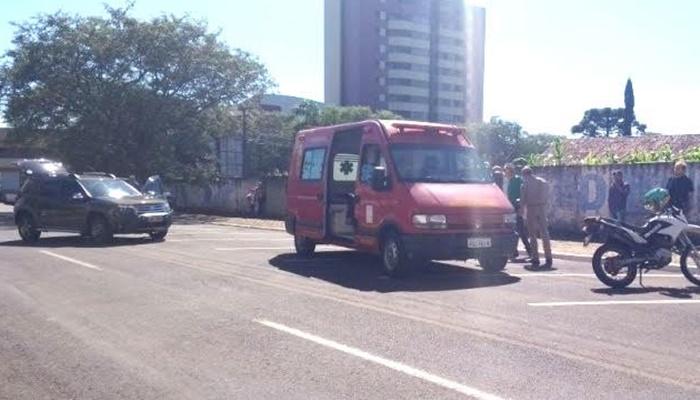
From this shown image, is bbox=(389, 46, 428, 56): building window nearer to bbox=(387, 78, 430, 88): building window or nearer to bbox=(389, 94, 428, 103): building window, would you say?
bbox=(387, 78, 430, 88): building window

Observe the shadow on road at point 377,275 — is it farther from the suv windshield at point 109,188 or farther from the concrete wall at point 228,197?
the concrete wall at point 228,197

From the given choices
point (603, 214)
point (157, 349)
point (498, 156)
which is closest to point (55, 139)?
point (603, 214)

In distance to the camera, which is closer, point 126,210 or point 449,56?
point 126,210

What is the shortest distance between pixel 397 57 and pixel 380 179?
336 ft

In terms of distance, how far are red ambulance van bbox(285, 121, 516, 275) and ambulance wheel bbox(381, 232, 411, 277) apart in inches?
0.6

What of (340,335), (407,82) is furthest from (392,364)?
(407,82)

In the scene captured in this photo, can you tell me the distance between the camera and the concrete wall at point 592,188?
58.9ft

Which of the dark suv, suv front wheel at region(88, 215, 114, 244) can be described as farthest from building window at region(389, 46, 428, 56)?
suv front wheel at region(88, 215, 114, 244)

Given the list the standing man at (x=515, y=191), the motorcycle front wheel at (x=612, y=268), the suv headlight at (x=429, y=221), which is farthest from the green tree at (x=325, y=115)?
the motorcycle front wheel at (x=612, y=268)

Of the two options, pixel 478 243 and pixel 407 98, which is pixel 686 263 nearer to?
pixel 478 243

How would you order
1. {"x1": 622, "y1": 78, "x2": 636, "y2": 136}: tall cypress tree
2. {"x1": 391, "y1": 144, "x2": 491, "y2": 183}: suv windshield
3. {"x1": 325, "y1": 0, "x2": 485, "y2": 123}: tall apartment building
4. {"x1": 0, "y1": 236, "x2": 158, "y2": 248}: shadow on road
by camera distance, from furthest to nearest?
{"x1": 325, "y1": 0, "x2": 485, "y2": 123}: tall apartment building, {"x1": 622, "y1": 78, "x2": 636, "y2": 136}: tall cypress tree, {"x1": 0, "y1": 236, "x2": 158, "y2": 248}: shadow on road, {"x1": 391, "y1": 144, "x2": 491, "y2": 183}: suv windshield

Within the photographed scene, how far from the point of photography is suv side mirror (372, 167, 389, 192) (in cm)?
1108

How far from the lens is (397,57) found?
111000 millimetres

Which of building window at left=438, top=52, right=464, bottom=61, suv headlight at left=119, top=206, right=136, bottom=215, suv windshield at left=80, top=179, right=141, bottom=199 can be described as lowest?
suv headlight at left=119, top=206, right=136, bottom=215
